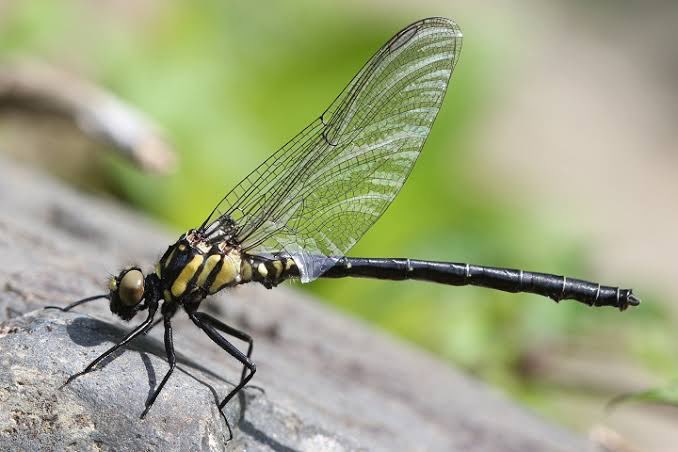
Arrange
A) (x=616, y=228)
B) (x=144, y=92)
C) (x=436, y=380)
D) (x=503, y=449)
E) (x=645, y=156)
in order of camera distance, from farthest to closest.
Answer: (x=645, y=156), (x=616, y=228), (x=144, y=92), (x=436, y=380), (x=503, y=449)

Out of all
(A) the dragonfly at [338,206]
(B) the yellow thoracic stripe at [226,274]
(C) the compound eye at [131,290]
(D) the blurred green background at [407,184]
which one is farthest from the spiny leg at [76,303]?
(D) the blurred green background at [407,184]

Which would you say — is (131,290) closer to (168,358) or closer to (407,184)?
(168,358)

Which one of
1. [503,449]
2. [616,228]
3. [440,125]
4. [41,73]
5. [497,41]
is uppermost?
[616,228]

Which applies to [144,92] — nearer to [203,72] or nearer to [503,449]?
[203,72]

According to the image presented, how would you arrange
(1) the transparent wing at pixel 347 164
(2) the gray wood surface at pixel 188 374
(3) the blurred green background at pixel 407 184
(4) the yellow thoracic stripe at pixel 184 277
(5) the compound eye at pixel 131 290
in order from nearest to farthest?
1. (2) the gray wood surface at pixel 188 374
2. (5) the compound eye at pixel 131 290
3. (4) the yellow thoracic stripe at pixel 184 277
4. (1) the transparent wing at pixel 347 164
5. (3) the blurred green background at pixel 407 184

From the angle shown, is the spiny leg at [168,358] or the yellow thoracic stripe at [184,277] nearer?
the spiny leg at [168,358]

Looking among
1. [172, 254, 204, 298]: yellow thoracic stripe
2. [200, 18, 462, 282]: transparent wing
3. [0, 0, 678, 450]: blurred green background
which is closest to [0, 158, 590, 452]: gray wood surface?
[172, 254, 204, 298]: yellow thoracic stripe

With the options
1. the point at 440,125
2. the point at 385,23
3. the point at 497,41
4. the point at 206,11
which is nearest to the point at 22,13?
the point at 206,11

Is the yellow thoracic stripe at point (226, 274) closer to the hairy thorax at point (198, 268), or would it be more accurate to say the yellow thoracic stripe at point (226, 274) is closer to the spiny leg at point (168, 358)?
the hairy thorax at point (198, 268)
